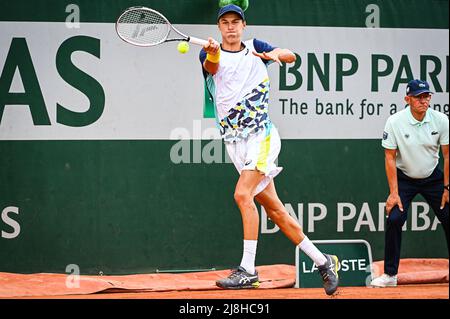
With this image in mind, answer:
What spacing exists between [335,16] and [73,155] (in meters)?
2.38

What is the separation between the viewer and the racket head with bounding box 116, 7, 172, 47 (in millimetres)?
6402

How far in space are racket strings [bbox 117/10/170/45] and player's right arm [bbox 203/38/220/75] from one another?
36 cm

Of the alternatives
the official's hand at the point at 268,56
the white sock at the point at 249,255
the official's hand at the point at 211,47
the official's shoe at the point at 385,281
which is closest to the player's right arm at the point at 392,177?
the official's shoe at the point at 385,281

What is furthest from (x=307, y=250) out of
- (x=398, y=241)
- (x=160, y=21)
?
(x=160, y=21)

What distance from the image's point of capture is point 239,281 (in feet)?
20.9

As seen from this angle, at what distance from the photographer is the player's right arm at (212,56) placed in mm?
5938

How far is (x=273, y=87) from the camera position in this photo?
311 inches

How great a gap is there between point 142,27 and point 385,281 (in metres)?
2.71

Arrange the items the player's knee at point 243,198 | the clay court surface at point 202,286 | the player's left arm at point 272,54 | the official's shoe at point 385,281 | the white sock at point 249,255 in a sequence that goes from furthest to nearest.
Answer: the official's shoe at point 385,281 → the clay court surface at point 202,286 → the white sock at point 249,255 → the player's knee at point 243,198 → the player's left arm at point 272,54

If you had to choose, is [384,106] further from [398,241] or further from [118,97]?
[118,97]

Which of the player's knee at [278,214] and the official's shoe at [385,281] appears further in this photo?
the official's shoe at [385,281]

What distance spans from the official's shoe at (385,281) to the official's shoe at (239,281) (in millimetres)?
1443

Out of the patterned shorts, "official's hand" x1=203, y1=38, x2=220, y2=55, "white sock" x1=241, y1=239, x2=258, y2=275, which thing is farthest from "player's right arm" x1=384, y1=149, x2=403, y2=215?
"official's hand" x1=203, y1=38, x2=220, y2=55

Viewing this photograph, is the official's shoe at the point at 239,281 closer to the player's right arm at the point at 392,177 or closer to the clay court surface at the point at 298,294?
the clay court surface at the point at 298,294
